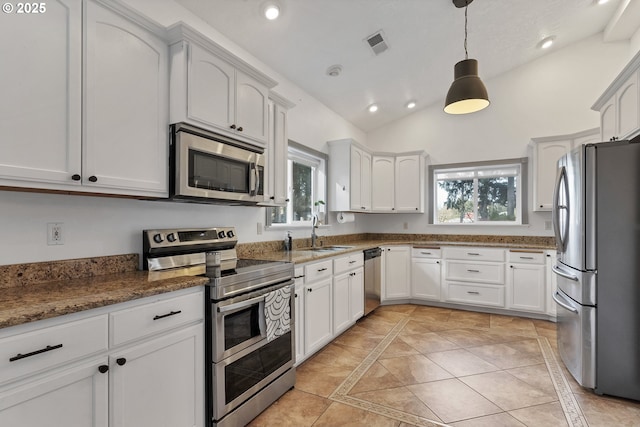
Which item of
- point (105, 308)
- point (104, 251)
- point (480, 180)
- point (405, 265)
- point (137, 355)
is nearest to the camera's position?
point (105, 308)

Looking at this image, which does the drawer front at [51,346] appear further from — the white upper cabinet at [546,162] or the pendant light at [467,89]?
the white upper cabinet at [546,162]

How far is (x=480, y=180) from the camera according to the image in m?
5.00

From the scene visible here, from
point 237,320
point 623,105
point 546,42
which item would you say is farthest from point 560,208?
point 546,42

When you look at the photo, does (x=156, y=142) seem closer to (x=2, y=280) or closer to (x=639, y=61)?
(x=2, y=280)

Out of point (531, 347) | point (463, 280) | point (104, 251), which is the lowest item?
point (531, 347)

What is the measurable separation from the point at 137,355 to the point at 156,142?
114 cm

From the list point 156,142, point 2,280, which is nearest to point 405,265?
point 156,142

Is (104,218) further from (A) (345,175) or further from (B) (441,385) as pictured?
(A) (345,175)

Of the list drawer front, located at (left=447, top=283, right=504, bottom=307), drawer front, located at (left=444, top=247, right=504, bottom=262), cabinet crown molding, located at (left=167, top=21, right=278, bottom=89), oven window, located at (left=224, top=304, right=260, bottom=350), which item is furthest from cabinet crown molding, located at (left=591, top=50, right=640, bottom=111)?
oven window, located at (left=224, top=304, right=260, bottom=350)

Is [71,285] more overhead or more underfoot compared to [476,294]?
more overhead

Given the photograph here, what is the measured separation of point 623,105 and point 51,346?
12.8ft

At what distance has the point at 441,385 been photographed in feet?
7.95

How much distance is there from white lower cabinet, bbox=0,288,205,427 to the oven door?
0.08m

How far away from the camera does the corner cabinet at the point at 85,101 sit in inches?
53.0
